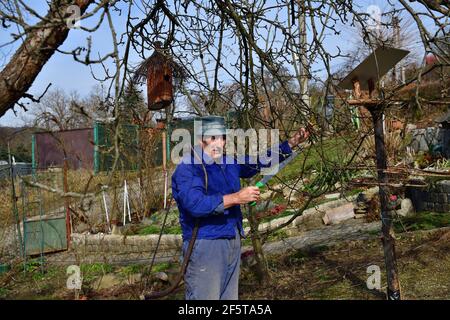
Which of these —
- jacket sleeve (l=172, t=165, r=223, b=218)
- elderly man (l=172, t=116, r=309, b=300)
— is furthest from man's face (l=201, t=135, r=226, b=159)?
jacket sleeve (l=172, t=165, r=223, b=218)

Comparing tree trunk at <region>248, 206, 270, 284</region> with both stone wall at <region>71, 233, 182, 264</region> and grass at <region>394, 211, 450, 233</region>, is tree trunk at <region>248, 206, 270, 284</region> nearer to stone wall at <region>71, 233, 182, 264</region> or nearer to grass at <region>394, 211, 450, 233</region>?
grass at <region>394, 211, 450, 233</region>

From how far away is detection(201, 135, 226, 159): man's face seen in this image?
3.44 meters

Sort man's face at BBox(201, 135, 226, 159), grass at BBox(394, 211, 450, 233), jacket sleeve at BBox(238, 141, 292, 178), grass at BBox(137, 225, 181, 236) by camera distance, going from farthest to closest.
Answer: grass at BBox(137, 225, 181, 236), grass at BBox(394, 211, 450, 233), jacket sleeve at BBox(238, 141, 292, 178), man's face at BBox(201, 135, 226, 159)

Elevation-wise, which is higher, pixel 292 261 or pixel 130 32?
pixel 130 32

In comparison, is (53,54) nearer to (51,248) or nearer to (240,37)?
(240,37)

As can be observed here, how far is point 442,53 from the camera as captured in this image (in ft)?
10.0

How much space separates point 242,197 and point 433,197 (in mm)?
6274

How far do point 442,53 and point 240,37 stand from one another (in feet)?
6.68

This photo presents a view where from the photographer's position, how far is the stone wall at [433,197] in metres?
8.20

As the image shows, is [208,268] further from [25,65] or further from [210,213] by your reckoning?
[25,65]

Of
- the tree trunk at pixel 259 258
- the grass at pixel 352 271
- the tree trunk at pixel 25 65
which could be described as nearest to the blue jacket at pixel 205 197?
the tree trunk at pixel 25 65

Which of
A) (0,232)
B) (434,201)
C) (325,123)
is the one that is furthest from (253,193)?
(0,232)

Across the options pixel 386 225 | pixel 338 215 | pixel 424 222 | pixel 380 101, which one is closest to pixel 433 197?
pixel 424 222

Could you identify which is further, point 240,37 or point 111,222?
point 111,222
